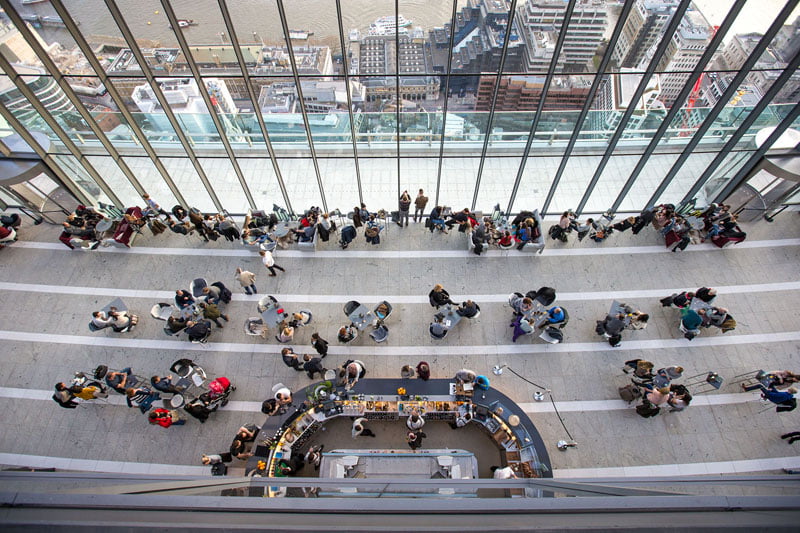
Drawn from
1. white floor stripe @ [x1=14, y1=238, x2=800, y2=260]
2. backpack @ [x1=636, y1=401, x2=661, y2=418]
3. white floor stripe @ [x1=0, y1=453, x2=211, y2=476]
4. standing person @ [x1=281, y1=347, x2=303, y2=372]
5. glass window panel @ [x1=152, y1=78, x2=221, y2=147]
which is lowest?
white floor stripe @ [x1=0, y1=453, x2=211, y2=476]

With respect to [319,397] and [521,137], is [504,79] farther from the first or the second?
[319,397]

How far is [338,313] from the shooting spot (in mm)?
15609

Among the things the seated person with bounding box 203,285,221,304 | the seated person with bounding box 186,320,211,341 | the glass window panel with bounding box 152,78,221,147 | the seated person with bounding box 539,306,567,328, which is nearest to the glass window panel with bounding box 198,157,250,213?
the glass window panel with bounding box 152,78,221,147

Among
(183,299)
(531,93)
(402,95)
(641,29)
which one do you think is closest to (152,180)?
(183,299)

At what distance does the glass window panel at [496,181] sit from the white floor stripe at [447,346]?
6160 mm

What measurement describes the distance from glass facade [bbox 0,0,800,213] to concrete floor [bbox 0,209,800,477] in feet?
8.93

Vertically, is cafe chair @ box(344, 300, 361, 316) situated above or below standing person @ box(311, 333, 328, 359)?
above

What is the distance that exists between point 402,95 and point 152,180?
10893mm

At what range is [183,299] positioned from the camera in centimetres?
1476

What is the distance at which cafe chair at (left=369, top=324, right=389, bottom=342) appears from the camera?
14.5m

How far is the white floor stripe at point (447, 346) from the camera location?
1459 centimetres

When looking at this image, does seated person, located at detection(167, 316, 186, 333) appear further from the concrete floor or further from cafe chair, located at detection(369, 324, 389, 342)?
cafe chair, located at detection(369, 324, 389, 342)

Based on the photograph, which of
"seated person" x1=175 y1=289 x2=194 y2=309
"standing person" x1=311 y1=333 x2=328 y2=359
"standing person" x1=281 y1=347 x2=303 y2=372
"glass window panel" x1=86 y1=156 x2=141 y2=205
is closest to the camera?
"standing person" x1=281 y1=347 x2=303 y2=372

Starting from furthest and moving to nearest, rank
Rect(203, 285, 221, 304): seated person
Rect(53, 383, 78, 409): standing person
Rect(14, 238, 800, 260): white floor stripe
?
Rect(14, 238, 800, 260): white floor stripe → Rect(203, 285, 221, 304): seated person → Rect(53, 383, 78, 409): standing person
